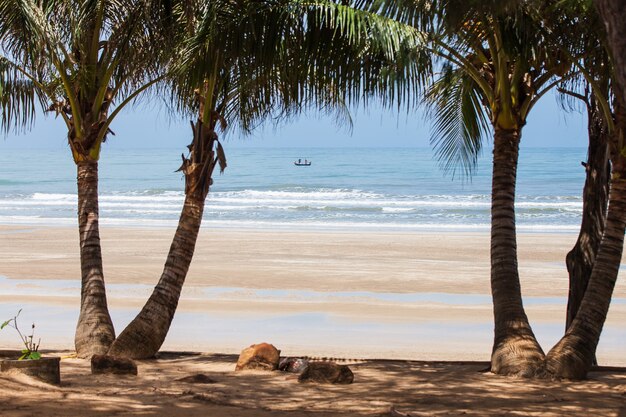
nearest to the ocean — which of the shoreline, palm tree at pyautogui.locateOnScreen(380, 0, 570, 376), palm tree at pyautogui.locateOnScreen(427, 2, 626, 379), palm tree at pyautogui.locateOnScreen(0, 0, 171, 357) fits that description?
the shoreline

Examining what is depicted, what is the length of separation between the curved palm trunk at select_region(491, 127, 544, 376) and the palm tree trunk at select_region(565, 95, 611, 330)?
1.09 metres

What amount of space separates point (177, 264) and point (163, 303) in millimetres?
388

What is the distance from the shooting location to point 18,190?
5012 cm

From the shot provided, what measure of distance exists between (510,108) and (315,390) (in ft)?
9.56

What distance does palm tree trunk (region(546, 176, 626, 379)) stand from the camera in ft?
23.1

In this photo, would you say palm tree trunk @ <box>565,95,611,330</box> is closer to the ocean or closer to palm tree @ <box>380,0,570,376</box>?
palm tree @ <box>380,0,570,376</box>

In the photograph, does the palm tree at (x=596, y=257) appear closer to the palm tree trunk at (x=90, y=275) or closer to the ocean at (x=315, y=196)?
the palm tree trunk at (x=90, y=275)

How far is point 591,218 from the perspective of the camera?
27.8ft

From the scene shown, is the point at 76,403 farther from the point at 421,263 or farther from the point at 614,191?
the point at 421,263

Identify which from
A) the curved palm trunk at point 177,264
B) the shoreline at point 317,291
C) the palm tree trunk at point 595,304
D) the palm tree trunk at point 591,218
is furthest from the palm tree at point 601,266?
the curved palm trunk at point 177,264

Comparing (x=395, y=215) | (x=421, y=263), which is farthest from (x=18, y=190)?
(x=421, y=263)

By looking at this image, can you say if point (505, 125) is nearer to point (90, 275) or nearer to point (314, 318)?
point (90, 275)

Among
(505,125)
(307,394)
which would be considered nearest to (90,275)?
(307,394)

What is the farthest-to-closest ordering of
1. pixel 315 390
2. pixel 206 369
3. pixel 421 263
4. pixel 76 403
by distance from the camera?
pixel 421 263 < pixel 206 369 < pixel 315 390 < pixel 76 403
